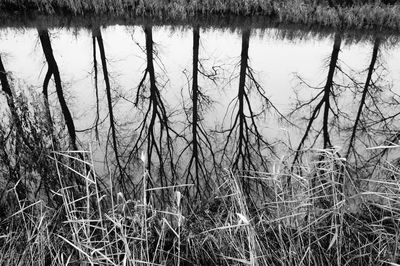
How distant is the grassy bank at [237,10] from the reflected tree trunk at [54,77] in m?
1.59

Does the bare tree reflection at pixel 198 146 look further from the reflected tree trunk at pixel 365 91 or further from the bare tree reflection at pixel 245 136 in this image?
the reflected tree trunk at pixel 365 91

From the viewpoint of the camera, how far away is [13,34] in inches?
334

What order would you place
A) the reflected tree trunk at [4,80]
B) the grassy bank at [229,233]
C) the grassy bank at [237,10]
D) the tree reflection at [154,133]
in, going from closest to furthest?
1. the grassy bank at [229,233]
2. the tree reflection at [154,133]
3. the reflected tree trunk at [4,80]
4. the grassy bank at [237,10]

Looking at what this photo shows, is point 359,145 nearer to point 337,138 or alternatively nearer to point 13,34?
point 337,138

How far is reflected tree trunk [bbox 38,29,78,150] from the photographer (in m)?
5.01

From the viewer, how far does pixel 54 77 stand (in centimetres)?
658

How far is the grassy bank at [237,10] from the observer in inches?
377

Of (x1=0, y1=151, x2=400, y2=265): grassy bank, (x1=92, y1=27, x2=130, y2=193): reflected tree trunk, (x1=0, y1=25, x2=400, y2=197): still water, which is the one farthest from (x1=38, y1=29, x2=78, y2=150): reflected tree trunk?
(x1=0, y1=151, x2=400, y2=265): grassy bank

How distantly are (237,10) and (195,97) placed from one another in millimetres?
5075

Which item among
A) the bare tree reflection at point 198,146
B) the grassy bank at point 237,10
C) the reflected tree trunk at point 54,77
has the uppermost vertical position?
the grassy bank at point 237,10

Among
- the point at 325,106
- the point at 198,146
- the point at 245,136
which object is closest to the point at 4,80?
the point at 198,146

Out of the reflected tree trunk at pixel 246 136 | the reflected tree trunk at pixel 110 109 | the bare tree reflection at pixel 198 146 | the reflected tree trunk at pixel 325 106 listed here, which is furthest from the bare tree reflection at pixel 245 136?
the reflected tree trunk at pixel 110 109

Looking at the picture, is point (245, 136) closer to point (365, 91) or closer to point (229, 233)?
point (229, 233)

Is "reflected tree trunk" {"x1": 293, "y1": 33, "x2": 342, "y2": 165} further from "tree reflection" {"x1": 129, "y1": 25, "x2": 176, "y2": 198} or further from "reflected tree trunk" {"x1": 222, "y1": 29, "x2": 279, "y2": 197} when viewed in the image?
"tree reflection" {"x1": 129, "y1": 25, "x2": 176, "y2": 198}
